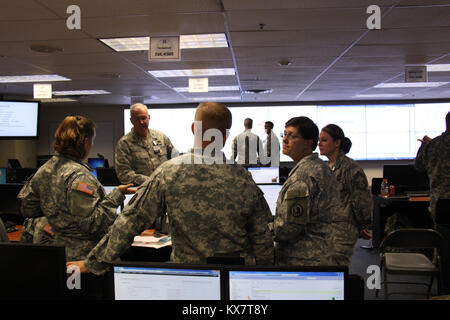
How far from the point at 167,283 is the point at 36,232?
1483mm

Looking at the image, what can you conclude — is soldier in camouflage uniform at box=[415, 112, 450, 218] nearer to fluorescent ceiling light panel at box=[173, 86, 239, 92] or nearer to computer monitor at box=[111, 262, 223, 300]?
computer monitor at box=[111, 262, 223, 300]

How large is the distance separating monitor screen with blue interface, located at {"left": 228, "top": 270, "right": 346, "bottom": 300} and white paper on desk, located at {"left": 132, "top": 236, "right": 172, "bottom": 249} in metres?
1.70

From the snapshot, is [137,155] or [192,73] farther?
[192,73]

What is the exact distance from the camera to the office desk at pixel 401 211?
15.2ft

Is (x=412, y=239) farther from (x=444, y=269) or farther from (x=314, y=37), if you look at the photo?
(x=314, y=37)

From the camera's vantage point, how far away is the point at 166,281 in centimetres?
102

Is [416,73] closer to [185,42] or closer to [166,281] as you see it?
[185,42]

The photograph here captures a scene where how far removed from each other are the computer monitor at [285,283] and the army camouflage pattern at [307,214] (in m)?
0.77

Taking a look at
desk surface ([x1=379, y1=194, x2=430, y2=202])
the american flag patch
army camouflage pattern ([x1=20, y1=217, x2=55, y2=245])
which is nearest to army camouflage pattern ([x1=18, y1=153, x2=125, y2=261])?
the american flag patch

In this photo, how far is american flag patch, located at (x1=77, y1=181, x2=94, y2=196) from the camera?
1.88 metres

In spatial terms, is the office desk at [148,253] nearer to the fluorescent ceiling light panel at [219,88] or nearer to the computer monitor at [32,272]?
the computer monitor at [32,272]

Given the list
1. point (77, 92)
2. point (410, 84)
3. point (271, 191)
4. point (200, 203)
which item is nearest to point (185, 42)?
point (271, 191)

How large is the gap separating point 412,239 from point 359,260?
168 centimetres

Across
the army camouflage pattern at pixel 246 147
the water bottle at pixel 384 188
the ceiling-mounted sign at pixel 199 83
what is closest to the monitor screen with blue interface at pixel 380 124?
the army camouflage pattern at pixel 246 147
